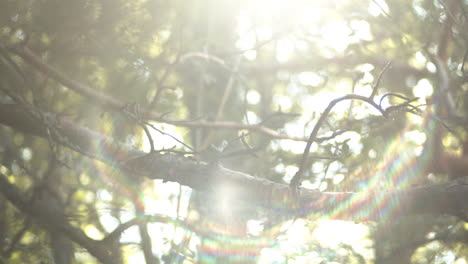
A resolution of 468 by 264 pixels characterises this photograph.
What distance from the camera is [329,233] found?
2.40 metres

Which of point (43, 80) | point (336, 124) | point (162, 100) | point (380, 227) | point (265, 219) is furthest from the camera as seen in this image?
point (162, 100)

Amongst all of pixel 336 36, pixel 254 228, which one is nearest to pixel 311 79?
pixel 336 36

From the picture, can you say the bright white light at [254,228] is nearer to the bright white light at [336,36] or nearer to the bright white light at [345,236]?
the bright white light at [345,236]

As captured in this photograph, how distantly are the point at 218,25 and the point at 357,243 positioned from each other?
2.54 m

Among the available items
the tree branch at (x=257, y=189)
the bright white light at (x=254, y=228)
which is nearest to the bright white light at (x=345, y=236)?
the bright white light at (x=254, y=228)

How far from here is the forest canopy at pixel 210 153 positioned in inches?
74.4

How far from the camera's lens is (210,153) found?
194 centimetres

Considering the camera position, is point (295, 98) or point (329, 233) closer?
point (329, 233)

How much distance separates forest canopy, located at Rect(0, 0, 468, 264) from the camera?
1.89 metres

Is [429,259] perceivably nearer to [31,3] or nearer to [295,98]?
[295,98]

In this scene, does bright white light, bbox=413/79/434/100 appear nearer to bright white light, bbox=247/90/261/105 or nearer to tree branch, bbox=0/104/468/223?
tree branch, bbox=0/104/468/223

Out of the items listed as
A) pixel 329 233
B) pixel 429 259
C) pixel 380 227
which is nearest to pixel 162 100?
pixel 329 233

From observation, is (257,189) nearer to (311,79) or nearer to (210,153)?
(210,153)

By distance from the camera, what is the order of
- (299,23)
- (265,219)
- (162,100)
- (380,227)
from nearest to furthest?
(265,219)
(380,227)
(162,100)
(299,23)
